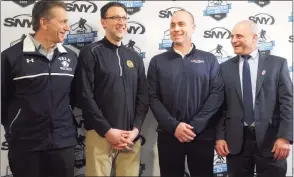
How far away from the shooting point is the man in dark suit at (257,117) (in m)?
1.99

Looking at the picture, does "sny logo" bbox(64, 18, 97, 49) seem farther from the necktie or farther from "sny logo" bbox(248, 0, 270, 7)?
"sny logo" bbox(248, 0, 270, 7)

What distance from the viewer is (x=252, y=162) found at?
204 centimetres

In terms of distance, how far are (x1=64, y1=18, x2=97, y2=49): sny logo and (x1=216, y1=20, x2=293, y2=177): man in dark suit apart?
1.18m

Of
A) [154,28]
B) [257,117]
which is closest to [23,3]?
[154,28]

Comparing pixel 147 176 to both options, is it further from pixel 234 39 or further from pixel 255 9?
pixel 255 9

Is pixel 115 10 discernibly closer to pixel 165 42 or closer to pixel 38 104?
pixel 165 42

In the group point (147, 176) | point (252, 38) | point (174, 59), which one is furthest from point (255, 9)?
point (147, 176)

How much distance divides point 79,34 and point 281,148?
1753 millimetres

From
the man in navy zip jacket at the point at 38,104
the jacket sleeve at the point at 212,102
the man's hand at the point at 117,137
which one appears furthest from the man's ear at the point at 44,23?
the jacket sleeve at the point at 212,102

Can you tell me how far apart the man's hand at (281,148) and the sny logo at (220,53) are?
0.93 metres

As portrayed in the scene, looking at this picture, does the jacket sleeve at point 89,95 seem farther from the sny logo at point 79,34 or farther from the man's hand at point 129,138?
the sny logo at point 79,34

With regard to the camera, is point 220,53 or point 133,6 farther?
point 220,53

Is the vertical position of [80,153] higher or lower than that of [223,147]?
lower

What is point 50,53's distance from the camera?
1852mm
